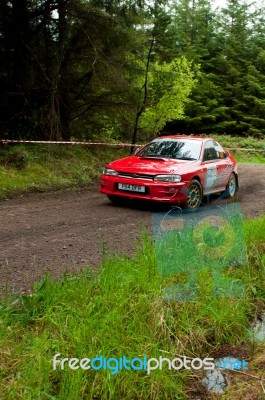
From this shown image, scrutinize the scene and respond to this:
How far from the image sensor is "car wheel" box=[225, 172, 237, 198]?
10.9m

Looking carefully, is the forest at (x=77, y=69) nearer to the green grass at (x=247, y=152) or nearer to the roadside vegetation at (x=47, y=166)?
the roadside vegetation at (x=47, y=166)

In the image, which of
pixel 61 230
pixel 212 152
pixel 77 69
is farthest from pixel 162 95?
pixel 61 230

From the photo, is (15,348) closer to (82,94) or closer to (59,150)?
(59,150)

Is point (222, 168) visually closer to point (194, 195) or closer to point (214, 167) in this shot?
point (214, 167)

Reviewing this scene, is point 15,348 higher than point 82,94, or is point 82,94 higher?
point 82,94

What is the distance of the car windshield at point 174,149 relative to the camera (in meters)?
9.41

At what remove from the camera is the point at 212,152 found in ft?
33.3

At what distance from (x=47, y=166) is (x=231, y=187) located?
5129 mm

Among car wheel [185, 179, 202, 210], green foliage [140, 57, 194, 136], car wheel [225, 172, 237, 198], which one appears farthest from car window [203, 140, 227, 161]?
green foliage [140, 57, 194, 136]

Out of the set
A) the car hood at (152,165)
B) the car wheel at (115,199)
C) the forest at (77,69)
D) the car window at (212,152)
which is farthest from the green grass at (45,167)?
the car window at (212,152)

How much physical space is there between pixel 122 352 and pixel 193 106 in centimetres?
3898

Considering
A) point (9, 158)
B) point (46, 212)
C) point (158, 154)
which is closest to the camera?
point (46, 212)

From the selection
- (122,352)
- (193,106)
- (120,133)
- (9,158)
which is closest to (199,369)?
(122,352)

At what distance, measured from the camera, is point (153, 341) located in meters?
3.59
